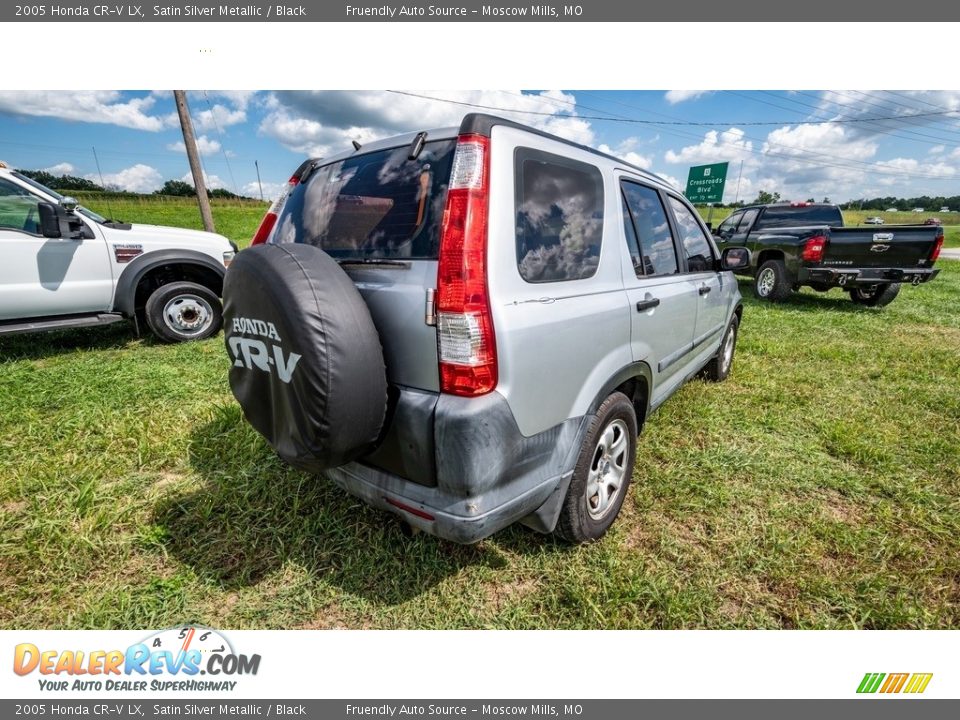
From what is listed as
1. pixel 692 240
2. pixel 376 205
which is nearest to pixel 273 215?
pixel 376 205

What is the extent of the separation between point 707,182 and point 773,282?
20374 mm

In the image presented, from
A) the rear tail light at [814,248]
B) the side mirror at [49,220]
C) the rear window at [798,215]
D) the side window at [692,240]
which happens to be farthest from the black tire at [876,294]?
the side mirror at [49,220]

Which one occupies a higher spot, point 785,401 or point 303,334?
point 303,334

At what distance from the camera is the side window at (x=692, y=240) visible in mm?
3230

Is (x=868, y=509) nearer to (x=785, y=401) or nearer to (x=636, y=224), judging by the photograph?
(x=785, y=401)

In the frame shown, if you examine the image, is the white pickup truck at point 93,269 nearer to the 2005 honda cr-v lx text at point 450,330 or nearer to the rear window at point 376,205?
the rear window at point 376,205

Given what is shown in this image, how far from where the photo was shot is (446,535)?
63.3 inches

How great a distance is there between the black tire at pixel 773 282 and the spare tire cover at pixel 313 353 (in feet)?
31.4

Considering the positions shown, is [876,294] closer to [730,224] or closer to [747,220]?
[747,220]

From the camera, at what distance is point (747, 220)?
10.9 m

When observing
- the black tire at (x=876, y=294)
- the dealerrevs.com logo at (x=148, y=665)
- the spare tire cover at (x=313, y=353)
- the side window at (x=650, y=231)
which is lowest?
the dealerrevs.com logo at (x=148, y=665)

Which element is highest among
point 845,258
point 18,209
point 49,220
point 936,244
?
point 18,209

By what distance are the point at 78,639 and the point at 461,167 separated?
7.73 feet

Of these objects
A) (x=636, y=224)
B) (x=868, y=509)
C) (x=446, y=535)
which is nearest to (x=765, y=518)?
(x=868, y=509)
